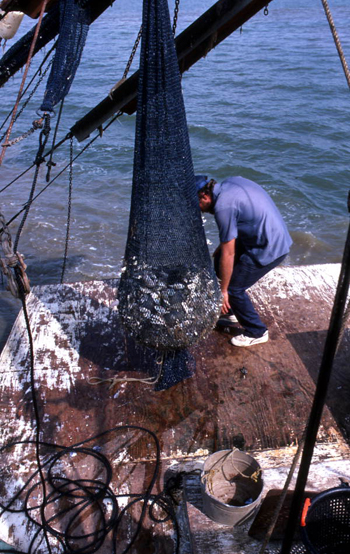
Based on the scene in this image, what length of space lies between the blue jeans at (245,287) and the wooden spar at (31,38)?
91.3 inches

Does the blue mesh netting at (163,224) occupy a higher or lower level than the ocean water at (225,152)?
higher

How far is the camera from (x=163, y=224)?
2977 millimetres

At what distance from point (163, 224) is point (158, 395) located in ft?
4.84

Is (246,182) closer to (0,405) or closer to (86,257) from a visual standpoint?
(0,405)

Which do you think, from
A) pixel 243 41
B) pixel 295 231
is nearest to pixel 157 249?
pixel 295 231

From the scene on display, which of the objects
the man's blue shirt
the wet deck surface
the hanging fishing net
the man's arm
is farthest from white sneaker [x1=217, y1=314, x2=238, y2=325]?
the hanging fishing net

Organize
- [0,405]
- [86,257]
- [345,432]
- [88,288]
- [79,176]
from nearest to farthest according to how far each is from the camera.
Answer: [345,432] < [0,405] < [88,288] < [86,257] < [79,176]

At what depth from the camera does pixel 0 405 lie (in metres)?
3.66

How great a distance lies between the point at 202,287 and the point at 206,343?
1.29m

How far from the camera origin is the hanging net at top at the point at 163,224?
2.79 m

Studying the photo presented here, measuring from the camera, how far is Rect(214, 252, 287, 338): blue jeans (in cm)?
390

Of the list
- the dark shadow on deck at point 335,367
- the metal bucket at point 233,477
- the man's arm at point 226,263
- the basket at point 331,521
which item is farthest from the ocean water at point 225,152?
the basket at point 331,521

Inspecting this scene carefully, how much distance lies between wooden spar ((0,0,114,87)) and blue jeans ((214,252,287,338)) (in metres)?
2.32

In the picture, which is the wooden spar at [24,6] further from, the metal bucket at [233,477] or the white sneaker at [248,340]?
the metal bucket at [233,477]
